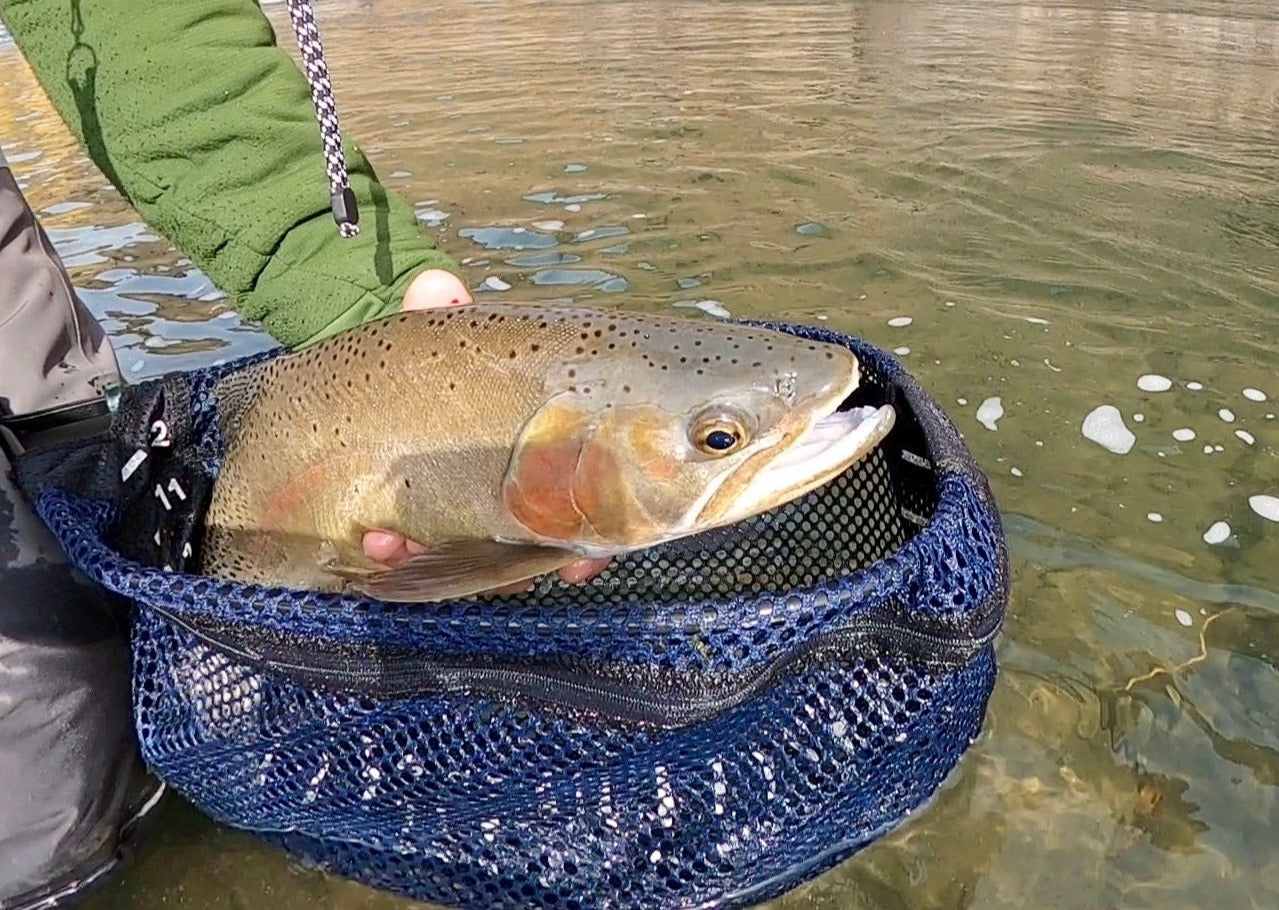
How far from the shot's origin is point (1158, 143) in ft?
29.0

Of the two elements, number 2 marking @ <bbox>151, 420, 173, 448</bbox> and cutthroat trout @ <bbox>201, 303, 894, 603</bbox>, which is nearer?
cutthroat trout @ <bbox>201, 303, 894, 603</bbox>

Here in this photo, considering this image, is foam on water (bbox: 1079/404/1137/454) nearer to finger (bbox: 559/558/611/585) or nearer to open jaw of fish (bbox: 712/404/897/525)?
open jaw of fish (bbox: 712/404/897/525)

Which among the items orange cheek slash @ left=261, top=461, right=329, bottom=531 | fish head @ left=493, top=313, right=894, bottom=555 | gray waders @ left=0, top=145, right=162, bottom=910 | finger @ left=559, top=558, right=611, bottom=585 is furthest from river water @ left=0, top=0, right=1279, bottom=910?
fish head @ left=493, top=313, right=894, bottom=555

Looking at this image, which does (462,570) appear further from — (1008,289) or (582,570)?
(1008,289)

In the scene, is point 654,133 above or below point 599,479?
below

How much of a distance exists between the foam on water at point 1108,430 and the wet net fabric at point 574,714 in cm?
205

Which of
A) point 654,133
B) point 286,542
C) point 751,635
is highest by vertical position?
point 751,635

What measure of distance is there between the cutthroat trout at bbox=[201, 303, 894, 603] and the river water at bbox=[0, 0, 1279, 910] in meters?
0.85

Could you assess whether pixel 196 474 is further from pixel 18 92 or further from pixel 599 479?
pixel 18 92

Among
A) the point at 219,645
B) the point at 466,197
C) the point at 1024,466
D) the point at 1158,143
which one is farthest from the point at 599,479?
the point at 1158,143

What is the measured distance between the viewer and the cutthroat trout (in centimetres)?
229

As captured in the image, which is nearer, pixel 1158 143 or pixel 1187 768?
pixel 1187 768

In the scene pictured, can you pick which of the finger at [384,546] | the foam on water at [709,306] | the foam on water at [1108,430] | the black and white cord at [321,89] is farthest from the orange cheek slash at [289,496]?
the foam on water at [709,306]

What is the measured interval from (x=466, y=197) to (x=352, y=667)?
6.69 metres
